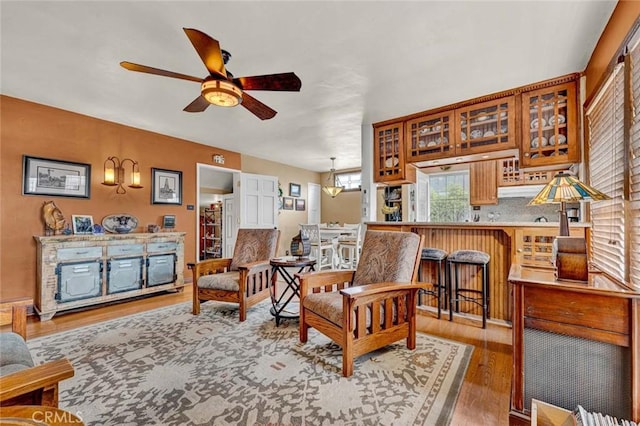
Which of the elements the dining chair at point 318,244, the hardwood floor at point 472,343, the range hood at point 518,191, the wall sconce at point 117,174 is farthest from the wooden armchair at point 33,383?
the range hood at point 518,191

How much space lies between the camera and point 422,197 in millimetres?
5621

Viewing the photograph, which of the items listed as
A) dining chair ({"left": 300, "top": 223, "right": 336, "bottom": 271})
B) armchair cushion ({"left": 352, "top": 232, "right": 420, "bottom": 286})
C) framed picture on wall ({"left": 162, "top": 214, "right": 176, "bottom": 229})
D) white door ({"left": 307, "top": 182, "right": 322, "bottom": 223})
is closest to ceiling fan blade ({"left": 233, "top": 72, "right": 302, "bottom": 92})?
armchair cushion ({"left": 352, "top": 232, "right": 420, "bottom": 286})

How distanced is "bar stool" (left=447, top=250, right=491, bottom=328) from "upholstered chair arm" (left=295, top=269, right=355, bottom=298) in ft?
3.91

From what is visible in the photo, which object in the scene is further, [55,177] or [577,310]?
[55,177]

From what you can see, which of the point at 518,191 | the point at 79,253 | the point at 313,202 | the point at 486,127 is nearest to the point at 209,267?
the point at 79,253

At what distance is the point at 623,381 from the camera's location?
4.18 ft

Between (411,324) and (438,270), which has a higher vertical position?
(438,270)

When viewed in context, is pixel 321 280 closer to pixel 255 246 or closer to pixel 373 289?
pixel 373 289

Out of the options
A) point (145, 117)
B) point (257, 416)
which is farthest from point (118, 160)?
point (257, 416)

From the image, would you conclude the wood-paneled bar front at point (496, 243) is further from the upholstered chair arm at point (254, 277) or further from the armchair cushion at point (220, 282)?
the armchair cushion at point (220, 282)

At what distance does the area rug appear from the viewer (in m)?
1.59

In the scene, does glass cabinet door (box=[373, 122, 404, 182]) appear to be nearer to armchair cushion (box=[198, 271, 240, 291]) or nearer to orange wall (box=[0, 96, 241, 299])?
armchair cushion (box=[198, 271, 240, 291])

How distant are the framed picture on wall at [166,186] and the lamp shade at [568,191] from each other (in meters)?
4.86

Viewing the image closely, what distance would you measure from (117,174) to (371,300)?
407 cm
